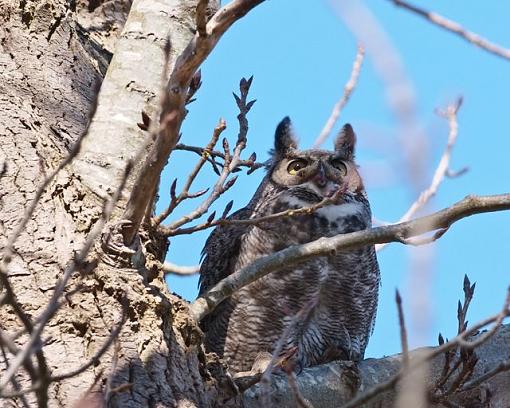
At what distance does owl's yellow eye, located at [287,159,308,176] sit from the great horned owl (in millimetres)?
318

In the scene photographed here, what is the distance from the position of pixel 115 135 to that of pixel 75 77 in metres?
0.36

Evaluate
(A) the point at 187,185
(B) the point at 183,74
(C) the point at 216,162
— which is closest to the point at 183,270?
(C) the point at 216,162

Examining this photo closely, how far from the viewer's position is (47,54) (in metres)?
3.01

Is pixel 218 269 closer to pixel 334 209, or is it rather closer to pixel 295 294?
pixel 295 294

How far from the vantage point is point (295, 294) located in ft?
12.3

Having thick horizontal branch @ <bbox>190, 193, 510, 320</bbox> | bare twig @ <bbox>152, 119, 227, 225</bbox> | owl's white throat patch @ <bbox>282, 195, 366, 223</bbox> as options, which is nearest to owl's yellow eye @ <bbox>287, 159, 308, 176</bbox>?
owl's white throat patch @ <bbox>282, 195, 366, 223</bbox>

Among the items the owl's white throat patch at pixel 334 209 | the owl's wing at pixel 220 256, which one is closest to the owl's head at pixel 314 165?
the owl's white throat patch at pixel 334 209

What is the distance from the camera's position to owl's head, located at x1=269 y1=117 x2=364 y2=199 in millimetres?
4391

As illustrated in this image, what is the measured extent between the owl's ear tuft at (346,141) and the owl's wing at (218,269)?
0.97 m

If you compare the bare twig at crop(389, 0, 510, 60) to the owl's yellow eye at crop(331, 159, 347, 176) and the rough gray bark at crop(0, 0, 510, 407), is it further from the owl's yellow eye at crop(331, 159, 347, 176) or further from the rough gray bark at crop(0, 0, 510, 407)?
the owl's yellow eye at crop(331, 159, 347, 176)

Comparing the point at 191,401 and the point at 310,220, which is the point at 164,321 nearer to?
the point at 191,401

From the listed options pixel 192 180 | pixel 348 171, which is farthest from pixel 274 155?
pixel 192 180

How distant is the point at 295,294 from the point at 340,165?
1018mm

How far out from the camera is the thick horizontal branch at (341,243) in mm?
2206
